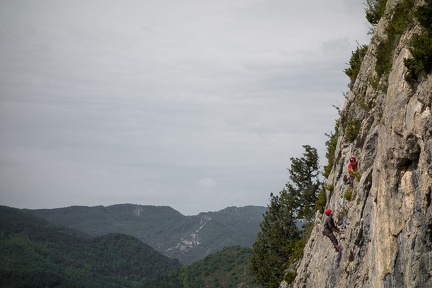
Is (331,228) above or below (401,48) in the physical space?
below

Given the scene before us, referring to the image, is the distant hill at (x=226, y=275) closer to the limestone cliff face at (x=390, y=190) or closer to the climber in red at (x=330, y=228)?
the climber in red at (x=330, y=228)

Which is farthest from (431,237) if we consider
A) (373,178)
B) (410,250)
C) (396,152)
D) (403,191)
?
(373,178)

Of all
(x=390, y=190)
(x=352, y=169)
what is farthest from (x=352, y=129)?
(x=390, y=190)

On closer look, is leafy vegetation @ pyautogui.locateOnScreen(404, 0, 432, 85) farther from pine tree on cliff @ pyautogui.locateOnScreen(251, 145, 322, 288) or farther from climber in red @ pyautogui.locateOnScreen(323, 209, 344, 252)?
pine tree on cliff @ pyautogui.locateOnScreen(251, 145, 322, 288)

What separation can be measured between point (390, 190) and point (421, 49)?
509 centimetres

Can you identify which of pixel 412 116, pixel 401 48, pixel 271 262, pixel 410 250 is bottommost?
pixel 271 262

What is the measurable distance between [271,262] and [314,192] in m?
10.6

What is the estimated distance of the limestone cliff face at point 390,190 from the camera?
14797 millimetres

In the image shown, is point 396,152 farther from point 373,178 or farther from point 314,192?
point 314,192

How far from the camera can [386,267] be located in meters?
16.4

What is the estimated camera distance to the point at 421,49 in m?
15.3

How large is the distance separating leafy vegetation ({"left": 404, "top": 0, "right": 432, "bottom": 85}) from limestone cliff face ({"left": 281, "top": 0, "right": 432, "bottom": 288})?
1.40 ft

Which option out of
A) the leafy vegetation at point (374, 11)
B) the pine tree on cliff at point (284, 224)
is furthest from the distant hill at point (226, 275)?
the leafy vegetation at point (374, 11)

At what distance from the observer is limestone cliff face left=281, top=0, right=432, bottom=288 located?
48.5ft
